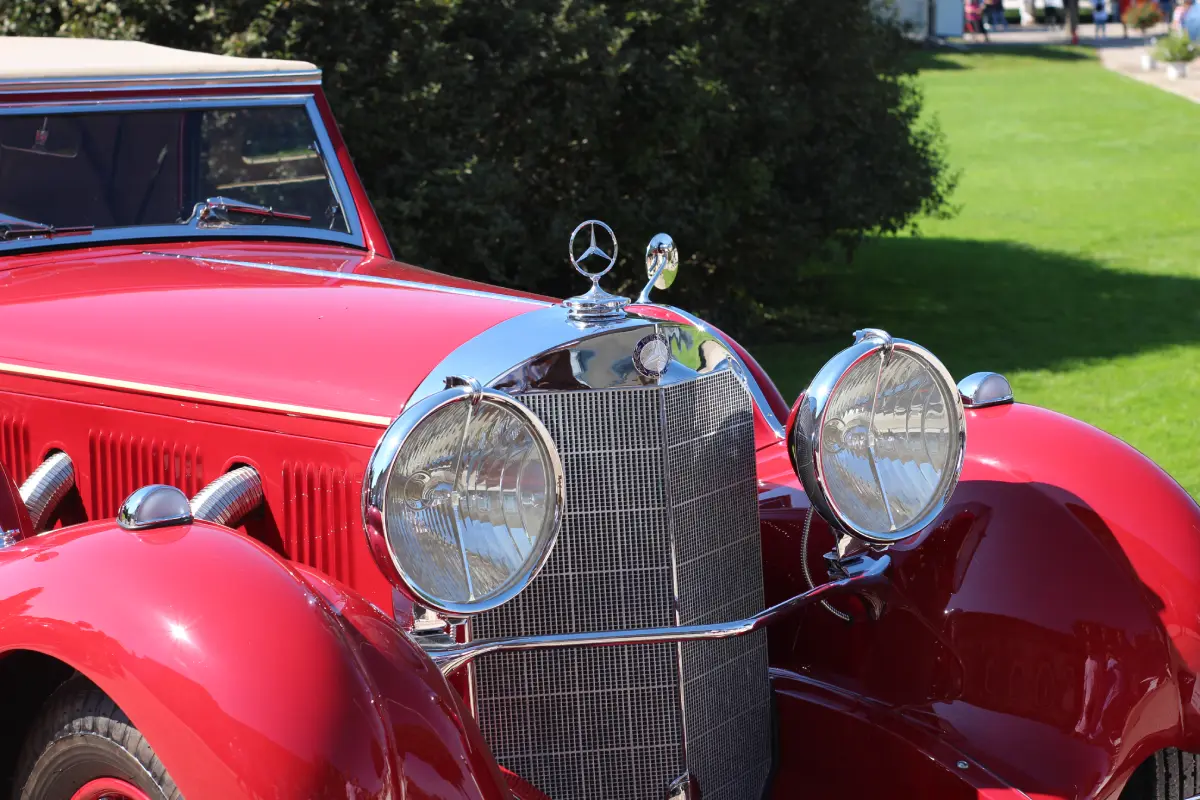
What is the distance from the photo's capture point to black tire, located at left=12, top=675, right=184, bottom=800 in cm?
209

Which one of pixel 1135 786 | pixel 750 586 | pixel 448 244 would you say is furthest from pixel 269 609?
pixel 448 244

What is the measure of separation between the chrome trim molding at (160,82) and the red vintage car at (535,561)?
49 centimetres

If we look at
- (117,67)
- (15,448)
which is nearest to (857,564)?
(15,448)

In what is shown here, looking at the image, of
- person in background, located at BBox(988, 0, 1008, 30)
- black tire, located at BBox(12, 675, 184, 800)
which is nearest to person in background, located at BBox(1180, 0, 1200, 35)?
person in background, located at BBox(988, 0, 1008, 30)

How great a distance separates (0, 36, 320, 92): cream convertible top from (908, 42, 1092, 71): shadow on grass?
101 ft

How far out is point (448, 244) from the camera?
305 inches

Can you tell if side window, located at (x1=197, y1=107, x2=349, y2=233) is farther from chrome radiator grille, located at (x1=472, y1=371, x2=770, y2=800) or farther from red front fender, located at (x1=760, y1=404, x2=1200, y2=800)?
red front fender, located at (x1=760, y1=404, x2=1200, y2=800)

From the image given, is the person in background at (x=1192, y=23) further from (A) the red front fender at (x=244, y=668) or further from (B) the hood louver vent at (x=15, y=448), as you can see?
(A) the red front fender at (x=244, y=668)

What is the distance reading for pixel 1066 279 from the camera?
38.6ft

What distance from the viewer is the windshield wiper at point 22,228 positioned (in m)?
3.54

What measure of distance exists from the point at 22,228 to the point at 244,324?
101 cm

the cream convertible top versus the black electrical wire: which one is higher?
the cream convertible top

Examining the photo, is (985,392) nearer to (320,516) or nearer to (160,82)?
(320,516)

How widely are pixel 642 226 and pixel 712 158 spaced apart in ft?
2.30
